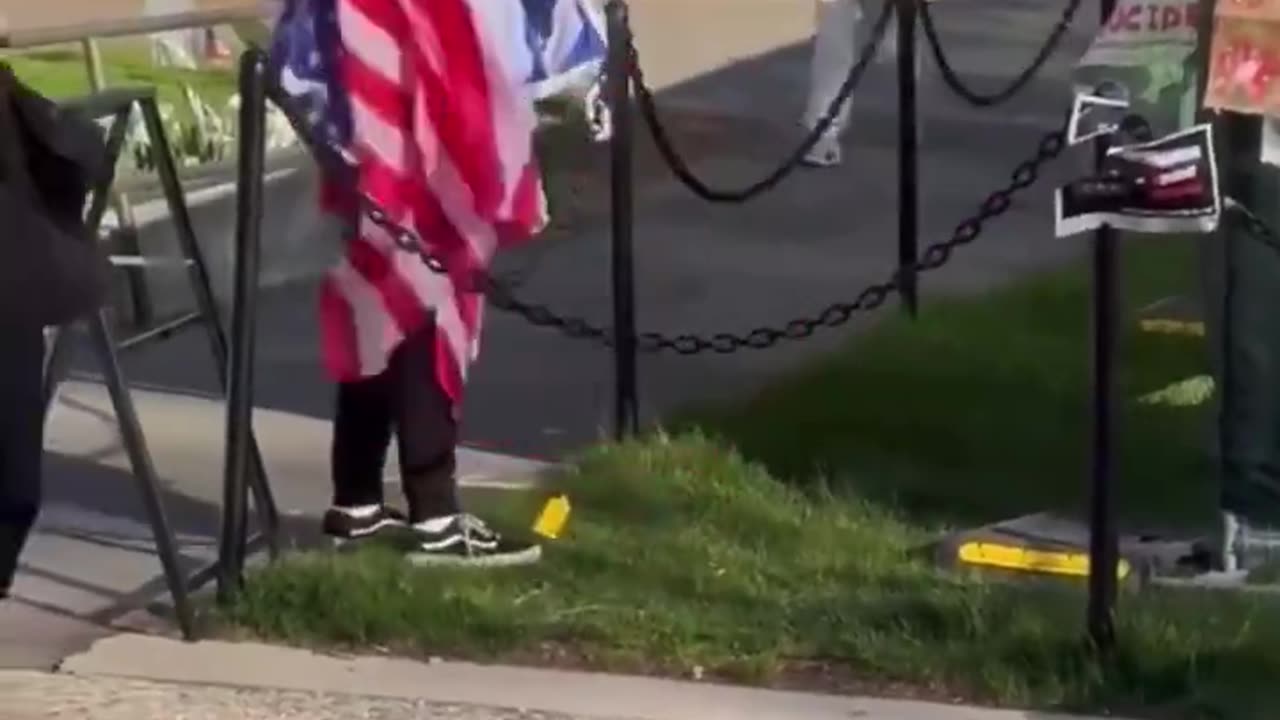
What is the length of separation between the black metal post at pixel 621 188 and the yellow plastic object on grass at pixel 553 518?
20.0 inches

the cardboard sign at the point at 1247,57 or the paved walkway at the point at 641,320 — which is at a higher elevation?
the cardboard sign at the point at 1247,57

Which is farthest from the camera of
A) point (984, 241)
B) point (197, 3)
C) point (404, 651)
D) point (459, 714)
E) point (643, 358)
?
point (197, 3)

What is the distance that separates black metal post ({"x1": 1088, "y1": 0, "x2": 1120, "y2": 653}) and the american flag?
1472 millimetres

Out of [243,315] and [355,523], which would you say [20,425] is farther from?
[355,523]

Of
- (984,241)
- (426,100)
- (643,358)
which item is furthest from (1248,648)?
(984,241)

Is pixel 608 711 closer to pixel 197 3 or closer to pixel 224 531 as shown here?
pixel 224 531

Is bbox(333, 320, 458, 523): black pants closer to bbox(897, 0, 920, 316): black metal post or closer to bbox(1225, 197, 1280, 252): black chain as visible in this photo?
bbox(1225, 197, 1280, 252): black chain

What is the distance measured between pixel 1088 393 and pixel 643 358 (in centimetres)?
166

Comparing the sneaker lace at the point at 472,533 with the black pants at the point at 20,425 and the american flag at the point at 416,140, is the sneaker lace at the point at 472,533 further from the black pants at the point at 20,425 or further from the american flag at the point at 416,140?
the black pants at the point at 20,425

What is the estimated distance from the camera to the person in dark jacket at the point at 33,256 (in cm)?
555

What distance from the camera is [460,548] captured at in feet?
21.5

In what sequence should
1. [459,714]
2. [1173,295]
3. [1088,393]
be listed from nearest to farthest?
[459,714] < [1088,393] < [1173,295]

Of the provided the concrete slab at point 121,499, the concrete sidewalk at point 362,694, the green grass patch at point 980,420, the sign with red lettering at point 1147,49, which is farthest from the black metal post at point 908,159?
the concrete sidewalk at point 362,694

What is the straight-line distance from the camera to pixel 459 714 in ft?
18.2
